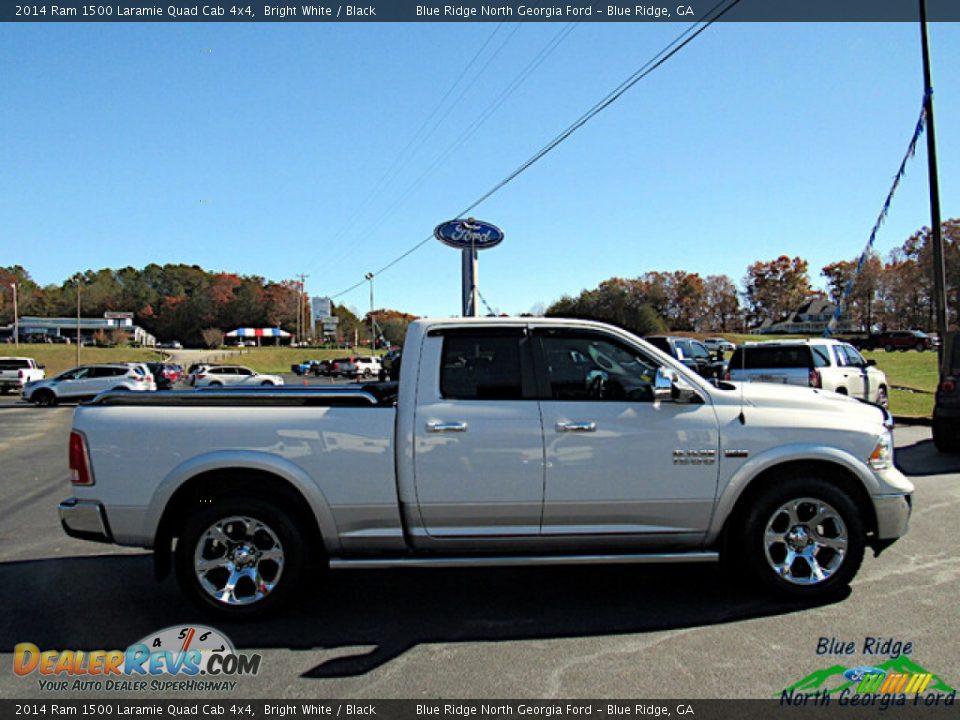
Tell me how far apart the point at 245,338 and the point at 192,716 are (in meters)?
159

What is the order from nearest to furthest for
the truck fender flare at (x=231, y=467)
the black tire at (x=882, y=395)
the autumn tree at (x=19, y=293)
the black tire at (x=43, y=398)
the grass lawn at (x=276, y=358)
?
the truck fender flare at (x=231, y=467) < the black tire at (x=882, y=395) < the black tire at (x=43, y=398) < the grass lawn at (x=276, y=358) < the autumn tree at (x=19, y=293)

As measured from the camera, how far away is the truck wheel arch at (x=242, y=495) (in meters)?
4.45

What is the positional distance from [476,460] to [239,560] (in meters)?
1.62

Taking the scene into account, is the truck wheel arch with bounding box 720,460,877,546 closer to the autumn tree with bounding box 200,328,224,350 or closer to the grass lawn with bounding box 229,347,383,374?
the grass lawn with bounding box 229,347,383,374

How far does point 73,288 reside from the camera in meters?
161

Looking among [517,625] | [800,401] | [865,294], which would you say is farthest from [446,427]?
[865,294]

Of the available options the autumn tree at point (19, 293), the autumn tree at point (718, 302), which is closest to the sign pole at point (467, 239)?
the autumn tree at point (718, 302)

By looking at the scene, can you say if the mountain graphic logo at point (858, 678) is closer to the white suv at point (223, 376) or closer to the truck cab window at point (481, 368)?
the truck cab window at point (481, 368)

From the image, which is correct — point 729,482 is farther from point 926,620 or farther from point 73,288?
point 73,288

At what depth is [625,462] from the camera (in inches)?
177

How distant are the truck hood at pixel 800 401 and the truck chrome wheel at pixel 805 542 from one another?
2.04ft

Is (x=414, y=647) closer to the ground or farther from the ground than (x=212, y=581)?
closer to the ground

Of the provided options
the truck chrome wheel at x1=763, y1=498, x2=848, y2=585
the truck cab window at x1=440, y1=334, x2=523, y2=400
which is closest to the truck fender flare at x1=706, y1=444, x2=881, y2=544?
the truck chrome wheel at x1=763, y1=498, x2=848, y2=585

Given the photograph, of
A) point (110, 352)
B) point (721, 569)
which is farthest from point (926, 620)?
point (110, 352)
